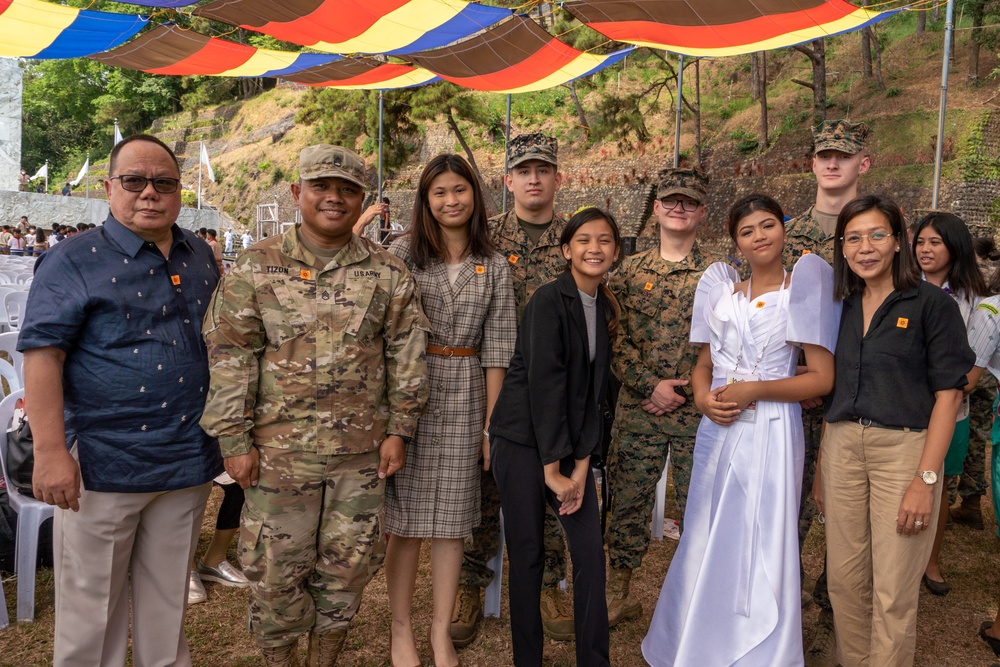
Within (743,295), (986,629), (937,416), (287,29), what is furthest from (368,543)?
(287,29)

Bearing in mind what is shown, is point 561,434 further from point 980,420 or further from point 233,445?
point 980,420

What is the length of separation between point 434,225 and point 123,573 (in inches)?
64.1

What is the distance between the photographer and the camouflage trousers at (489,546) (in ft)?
9.78

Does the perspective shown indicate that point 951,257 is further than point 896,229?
Yes

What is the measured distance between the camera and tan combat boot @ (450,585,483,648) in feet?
9.55

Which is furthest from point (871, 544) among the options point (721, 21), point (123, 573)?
point (721, 21)

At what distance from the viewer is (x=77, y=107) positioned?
46.7 m

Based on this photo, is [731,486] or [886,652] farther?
[731,486]

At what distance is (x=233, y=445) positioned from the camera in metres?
2.17

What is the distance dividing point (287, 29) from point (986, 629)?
6.39 metres

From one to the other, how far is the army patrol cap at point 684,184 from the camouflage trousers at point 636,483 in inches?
41.9

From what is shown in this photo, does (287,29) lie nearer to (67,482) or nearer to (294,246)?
(294,246)

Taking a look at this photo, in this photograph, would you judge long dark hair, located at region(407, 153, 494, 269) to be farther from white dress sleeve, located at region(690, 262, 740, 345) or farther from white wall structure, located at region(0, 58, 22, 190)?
white wall structure, located at region(0, 58, 22, 190)

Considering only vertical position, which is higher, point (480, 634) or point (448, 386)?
point (448, 386)
